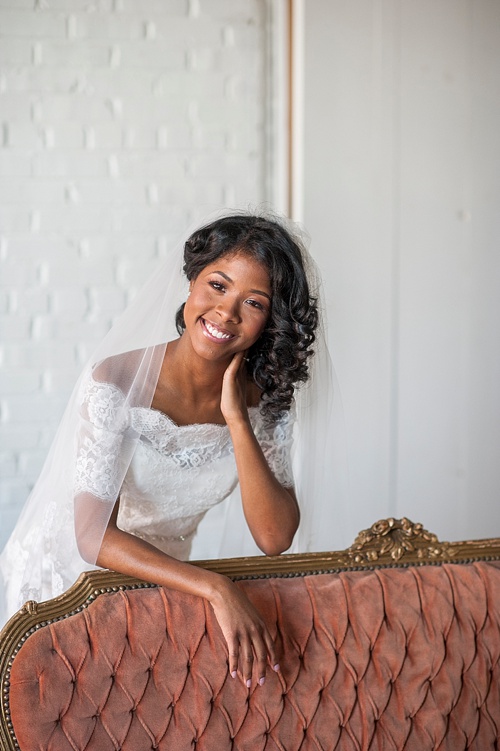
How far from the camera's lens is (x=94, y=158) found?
2.93 meters

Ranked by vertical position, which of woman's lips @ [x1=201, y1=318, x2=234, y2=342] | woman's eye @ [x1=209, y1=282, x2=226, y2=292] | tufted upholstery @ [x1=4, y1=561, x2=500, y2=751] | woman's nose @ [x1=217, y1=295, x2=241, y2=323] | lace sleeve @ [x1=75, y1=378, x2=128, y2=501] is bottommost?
tufted upholstery @ [x1=4, y1=561, x2=500, y2=751]

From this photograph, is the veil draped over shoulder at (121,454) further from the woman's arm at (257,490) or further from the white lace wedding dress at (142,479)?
the woman's arm at (257,490)

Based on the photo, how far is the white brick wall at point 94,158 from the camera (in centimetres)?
288

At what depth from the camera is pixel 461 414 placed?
11.0 feet

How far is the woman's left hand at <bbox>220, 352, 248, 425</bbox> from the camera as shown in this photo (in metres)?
2.05

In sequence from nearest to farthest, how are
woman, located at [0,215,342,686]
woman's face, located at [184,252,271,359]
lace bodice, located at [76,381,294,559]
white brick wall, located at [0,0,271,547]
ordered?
woman, located at [0,215,342,686], woman's face, located at [184,252,271,359], lace bodice, located at [76,381,294,559], white brick wall, located at [0,0,271,547]

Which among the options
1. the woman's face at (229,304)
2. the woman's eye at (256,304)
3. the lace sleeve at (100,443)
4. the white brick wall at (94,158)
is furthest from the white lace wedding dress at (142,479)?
the white brick wall at (94,158)

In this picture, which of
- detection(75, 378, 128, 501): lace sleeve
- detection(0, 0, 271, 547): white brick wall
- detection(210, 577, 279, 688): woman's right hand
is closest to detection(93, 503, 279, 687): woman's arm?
detection(210, 577, 279, 688): woman's right hand

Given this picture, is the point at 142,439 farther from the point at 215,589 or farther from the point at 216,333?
the point at 215,589

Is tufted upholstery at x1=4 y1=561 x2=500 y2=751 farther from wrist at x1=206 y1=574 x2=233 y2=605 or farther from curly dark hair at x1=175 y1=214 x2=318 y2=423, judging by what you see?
curly dark hair at x1=175 y1=214 x2=318 y2=423

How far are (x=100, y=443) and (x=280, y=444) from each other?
0.53 metres

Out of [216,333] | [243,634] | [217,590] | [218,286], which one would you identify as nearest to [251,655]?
[243,634]

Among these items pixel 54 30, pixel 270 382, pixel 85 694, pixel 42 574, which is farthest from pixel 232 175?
pixel 85 694

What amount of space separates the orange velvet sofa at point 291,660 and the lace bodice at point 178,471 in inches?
14.1
